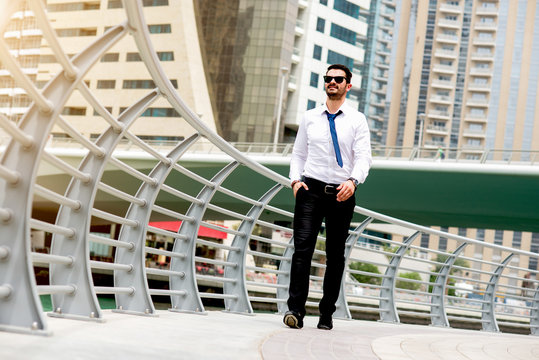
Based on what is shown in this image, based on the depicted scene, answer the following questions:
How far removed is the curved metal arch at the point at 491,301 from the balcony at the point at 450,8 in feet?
416

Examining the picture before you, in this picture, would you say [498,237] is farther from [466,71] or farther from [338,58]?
[338,58]

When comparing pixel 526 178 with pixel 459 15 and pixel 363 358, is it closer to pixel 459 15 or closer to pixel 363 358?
pixel 363 358

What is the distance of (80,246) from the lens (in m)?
3.48

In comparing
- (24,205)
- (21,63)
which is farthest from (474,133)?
(24,205)

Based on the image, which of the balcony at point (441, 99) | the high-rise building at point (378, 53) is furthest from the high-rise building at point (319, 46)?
the balcony at point (441, 99)

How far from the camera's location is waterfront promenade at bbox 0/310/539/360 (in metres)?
2.68

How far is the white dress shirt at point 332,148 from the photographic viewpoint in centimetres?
511

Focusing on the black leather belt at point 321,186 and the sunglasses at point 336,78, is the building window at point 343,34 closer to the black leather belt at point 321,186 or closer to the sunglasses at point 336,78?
the sunglasses at point 336,78

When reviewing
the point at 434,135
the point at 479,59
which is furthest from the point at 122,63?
the point at 479,59

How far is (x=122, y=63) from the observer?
240 feet

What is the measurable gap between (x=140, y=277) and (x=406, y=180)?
2588 centimetres

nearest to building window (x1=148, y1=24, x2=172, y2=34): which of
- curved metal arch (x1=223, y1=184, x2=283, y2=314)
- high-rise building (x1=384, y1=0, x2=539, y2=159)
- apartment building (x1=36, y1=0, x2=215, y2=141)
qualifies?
apartment building (x1=36, y1=0, x2=215, y2=141)

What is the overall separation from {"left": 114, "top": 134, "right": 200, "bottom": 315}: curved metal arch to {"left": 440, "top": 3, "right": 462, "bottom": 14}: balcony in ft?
433

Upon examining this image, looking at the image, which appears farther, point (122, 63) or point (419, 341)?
point (122, 63)
